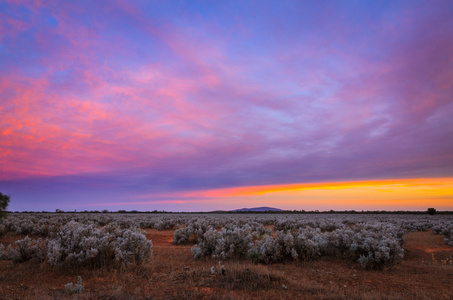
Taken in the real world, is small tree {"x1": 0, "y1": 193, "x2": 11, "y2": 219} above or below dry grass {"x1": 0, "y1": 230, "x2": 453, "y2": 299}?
above

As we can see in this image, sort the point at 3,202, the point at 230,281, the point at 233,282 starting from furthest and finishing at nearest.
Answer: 1. the point at 3,202
2. the point at 230,281
3. the point at 233,282

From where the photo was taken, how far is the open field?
6.38 m

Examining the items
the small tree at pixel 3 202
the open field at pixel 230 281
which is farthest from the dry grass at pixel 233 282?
the small tree at pixel 3 202

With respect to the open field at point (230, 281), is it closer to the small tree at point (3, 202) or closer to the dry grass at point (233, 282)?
the dry grass at point (233, 282)

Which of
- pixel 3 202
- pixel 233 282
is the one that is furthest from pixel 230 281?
pixel 3 202

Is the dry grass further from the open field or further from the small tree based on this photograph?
the small tree

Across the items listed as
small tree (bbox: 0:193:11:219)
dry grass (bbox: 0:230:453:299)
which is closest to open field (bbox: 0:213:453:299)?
dry grass (bbox: 0:230:453:299)

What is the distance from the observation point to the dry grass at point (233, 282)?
20.9ft

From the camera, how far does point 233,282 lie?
723 centimetres

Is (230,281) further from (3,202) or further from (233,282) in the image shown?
(3,202)

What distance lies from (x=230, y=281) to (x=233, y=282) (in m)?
0.20

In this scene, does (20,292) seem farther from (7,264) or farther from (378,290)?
(378,290)

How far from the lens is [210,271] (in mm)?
8289

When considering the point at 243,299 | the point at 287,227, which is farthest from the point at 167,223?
the point at 243,299
